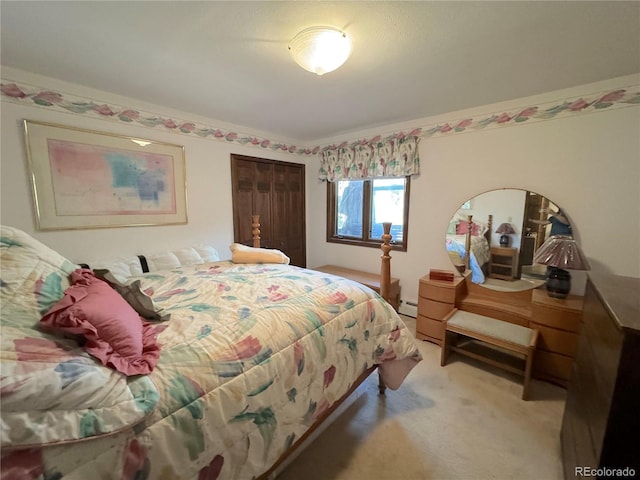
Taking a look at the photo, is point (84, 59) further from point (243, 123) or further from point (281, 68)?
point (243, 123)

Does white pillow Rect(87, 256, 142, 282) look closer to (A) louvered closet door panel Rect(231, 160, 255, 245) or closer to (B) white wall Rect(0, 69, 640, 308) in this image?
(B) white wall Rect(0, 69, 640, 308)

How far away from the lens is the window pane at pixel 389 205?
3.29 meters

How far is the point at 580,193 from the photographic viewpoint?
7.16 ft

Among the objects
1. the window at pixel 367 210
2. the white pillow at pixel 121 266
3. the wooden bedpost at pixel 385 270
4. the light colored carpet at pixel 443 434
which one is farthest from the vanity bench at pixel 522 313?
the white pillow at pixel 121 266

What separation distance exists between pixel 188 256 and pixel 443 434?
264 centimetres

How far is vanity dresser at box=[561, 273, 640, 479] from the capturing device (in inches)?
31.8

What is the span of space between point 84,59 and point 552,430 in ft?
12.8

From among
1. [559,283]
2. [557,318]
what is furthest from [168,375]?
[559,283]

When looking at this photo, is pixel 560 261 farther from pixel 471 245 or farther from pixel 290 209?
pixel 290 209

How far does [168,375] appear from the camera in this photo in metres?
0.88

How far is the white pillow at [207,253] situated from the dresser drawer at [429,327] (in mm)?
2325

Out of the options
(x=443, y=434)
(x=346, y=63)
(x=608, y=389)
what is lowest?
(x=443, y=434)

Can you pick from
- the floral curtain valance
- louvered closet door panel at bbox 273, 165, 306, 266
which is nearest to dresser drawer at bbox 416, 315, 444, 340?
the floral curtain valance

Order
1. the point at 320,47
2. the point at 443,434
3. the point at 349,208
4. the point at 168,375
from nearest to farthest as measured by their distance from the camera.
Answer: the point at 168,375, the point at 320,47, the point at 443,434, the point at 349,208
